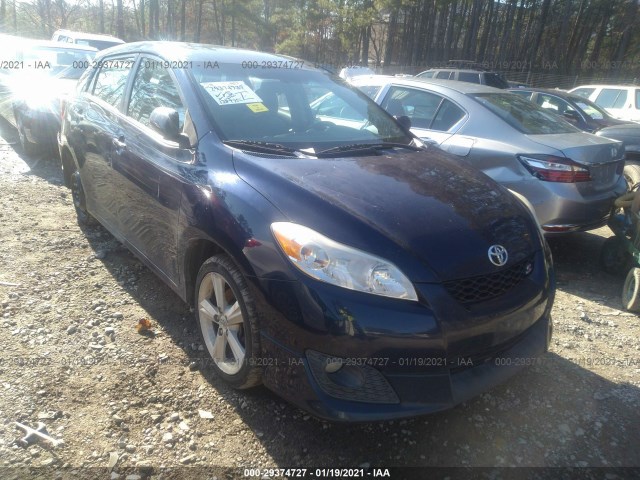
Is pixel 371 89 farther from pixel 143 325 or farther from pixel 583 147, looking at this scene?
pixel 143 325

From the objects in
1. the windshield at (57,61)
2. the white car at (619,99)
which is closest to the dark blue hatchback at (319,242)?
the windshield at (57,61)

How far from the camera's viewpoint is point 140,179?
3.07m

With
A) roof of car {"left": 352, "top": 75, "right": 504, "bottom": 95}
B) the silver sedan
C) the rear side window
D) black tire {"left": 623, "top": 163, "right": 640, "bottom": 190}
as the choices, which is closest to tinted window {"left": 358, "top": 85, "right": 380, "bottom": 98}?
the rear side window

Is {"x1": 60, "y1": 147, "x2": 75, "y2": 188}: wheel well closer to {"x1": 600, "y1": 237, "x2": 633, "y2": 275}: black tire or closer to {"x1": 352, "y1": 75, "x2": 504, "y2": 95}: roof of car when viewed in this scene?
{"x1": 352, "y1": 75, "x2": 504, "y2": 95}: roof of car

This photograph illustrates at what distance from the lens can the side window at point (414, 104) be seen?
5168 millimetres

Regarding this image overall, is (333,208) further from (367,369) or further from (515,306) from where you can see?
(515,306)

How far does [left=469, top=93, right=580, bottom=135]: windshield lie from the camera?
15.1 ft

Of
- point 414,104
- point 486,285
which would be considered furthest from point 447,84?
point 486,285

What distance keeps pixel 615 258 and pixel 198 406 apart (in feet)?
12.9

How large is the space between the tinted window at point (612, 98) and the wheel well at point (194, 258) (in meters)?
12.6

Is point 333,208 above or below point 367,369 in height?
above

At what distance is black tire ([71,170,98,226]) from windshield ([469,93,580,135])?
3.98 metres

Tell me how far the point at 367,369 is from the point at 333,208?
28.6 inches

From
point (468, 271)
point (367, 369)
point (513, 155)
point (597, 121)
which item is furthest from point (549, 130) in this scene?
point (597, 121)
